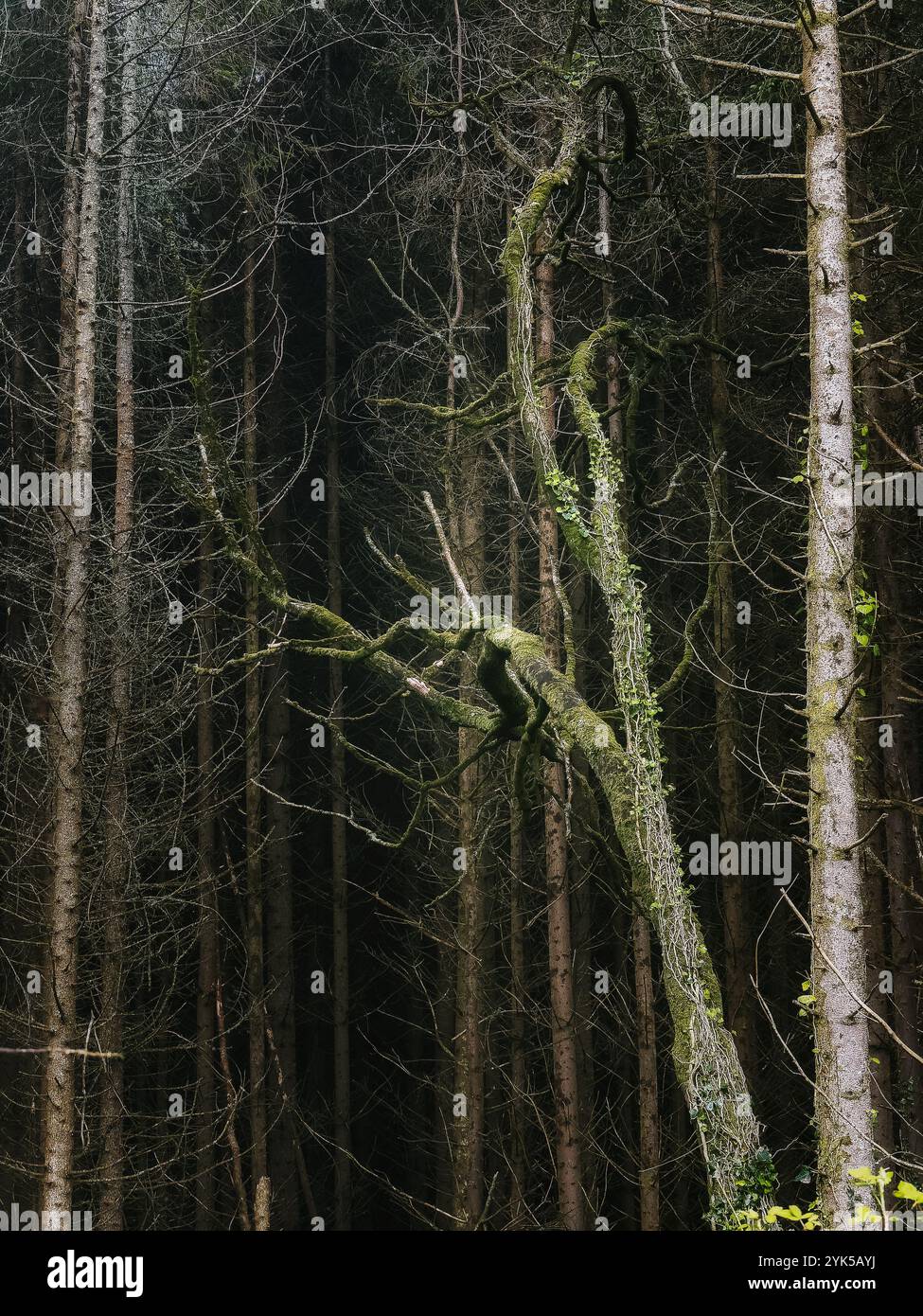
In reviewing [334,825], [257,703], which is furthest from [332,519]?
[334,825]

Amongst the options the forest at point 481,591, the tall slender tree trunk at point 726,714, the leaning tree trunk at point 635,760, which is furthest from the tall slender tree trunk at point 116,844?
the tall slender tree trunk at point 726,714

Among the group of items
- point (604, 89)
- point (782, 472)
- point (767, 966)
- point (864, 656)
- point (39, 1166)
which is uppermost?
point (604, 89)

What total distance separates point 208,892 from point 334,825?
3.13 meters

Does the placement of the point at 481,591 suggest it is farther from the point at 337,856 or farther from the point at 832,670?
the point at 832,670

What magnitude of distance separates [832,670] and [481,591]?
5.15 m

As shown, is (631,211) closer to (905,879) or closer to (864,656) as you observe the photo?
(905,879)

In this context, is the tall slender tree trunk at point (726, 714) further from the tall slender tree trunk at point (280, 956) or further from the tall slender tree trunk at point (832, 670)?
the tall slender tree trunk at point (280, 956)

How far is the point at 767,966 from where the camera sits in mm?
12172

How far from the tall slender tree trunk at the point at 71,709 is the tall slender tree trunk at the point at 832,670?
439 cm

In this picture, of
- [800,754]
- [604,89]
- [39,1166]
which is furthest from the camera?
[800,754]

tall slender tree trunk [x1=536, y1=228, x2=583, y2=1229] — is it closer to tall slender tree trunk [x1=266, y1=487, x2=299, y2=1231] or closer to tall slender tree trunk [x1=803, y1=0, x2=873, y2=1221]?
tall slender tree trunk [x1=803, y1=0, x2=873, y2=1221]

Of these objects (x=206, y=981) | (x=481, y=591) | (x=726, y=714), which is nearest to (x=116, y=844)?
(x=481, y=591)

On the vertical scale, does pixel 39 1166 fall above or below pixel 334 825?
below

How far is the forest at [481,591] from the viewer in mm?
5332
